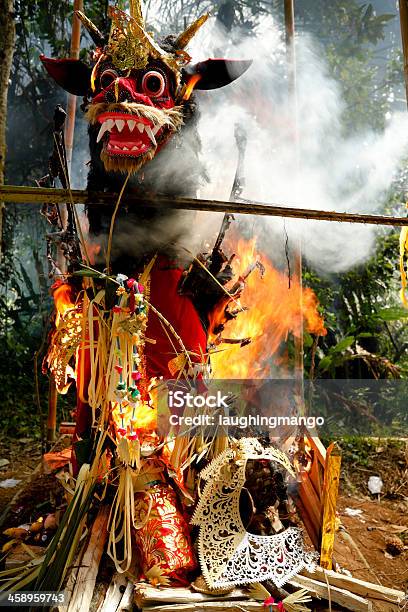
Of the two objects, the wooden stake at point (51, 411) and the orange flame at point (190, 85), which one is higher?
the orange flame at point (190, 85)

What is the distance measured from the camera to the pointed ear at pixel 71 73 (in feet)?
8.88

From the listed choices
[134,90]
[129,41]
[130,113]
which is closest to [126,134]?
[130,113]

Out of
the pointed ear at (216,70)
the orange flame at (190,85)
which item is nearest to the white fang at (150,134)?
the orange flame at (190,85)

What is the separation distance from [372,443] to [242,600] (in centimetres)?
284

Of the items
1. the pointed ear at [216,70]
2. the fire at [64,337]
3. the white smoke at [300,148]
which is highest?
the white smoke at [300,148]

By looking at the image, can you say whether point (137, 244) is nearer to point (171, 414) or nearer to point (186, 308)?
point (186, 308)

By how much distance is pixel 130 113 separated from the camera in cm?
227

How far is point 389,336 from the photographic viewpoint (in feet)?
18.2

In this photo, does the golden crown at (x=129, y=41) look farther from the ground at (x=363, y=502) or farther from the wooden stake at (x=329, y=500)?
the ground at (x=363, y=502)

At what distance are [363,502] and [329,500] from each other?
1.64m

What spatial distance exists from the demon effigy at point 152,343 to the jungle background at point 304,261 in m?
2.43

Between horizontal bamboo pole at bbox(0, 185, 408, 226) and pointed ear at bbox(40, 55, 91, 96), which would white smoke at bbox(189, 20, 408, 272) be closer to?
pointed ear at bbox(40, 55, 91, 96)

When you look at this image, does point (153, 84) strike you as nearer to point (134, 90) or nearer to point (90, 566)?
point (134, 90)

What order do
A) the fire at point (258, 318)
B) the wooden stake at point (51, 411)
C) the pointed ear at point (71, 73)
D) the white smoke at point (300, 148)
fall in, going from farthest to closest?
the white smoke at point (300, 148), the fire at point (258, 318), the wooden stake at point (51, 411), the pointed ear at point (71, 73)
